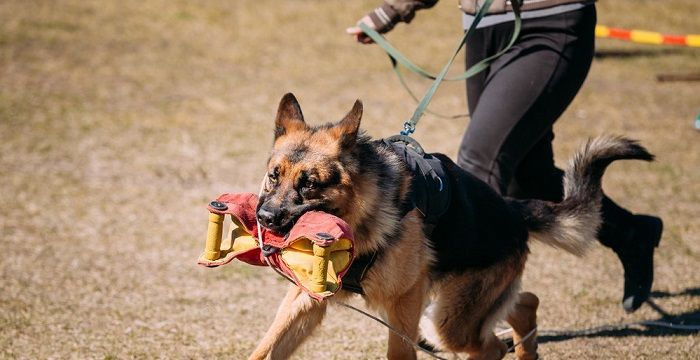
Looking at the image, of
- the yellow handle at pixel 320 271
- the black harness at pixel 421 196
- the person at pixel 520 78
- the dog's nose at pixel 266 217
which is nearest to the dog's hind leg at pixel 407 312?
the black harness at pixel 421 196

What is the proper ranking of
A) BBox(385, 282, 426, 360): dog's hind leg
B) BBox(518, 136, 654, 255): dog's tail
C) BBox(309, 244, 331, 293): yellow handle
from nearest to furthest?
1. BBox(309, 244, 331, 293): yellow handle
2. BBox(385, 282, 426, 360): dog's hind leg
3. BBox(518, 136, 654, 255): dog's tail

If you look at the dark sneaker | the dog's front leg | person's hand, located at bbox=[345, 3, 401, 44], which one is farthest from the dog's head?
the dark sneaker

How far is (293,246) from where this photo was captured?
324 cm

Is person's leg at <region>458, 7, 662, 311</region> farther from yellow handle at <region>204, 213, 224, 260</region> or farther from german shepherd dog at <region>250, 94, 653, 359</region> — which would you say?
yellow handle at <region>204, 213, 224, 260</region>

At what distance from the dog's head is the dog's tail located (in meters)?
1.26

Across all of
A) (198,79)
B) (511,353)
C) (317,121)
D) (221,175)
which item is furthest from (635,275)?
(198,79)

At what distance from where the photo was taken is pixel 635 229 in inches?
195

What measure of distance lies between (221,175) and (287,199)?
16.7 feet

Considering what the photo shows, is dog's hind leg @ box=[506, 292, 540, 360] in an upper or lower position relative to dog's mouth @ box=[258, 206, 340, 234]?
lower

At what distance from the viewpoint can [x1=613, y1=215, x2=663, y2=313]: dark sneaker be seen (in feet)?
16.3

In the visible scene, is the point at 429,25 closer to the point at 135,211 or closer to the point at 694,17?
the point at 694,17

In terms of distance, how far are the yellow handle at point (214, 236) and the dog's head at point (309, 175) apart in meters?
0.19

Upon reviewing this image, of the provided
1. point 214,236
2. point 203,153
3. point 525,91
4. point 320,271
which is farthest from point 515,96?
point 203,153

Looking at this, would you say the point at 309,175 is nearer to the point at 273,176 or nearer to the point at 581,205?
the point at 273,176
